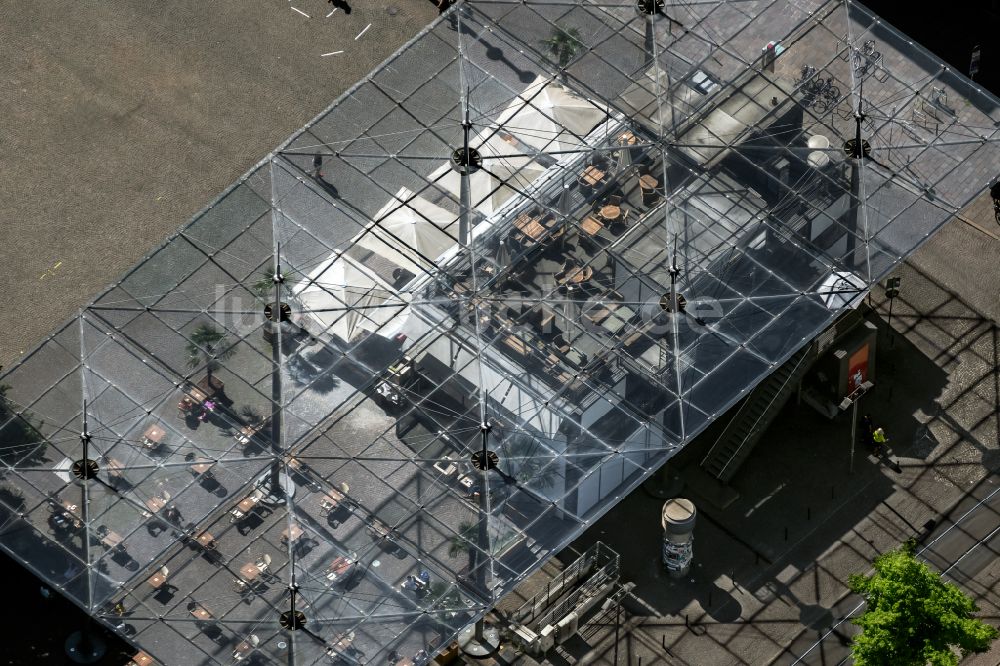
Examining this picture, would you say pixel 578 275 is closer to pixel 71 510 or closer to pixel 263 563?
pixel 263 563

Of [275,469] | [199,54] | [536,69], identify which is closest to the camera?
[275,469]

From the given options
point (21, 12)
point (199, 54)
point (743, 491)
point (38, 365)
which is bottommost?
point (743, 491)

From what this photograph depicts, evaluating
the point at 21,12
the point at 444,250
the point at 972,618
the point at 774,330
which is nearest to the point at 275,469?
A: the point at 444,250

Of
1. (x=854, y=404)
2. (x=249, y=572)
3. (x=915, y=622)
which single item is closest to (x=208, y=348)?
(x=249, y=572)

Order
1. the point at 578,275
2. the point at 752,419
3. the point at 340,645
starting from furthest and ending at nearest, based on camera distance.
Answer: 1. the point at 752,419
2. the point at 578,275
3. the point at 340,645

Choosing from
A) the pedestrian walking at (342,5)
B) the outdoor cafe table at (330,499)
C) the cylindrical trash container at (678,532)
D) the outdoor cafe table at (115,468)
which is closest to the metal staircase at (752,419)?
the cylindrical trash container at (678,532)

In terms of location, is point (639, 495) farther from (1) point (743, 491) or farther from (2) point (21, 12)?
(2) point (21, 12)

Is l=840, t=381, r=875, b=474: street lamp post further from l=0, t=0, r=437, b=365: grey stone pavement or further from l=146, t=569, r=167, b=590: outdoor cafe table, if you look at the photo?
l=146, t=569, r=167, b=590: outdoor cafe table
